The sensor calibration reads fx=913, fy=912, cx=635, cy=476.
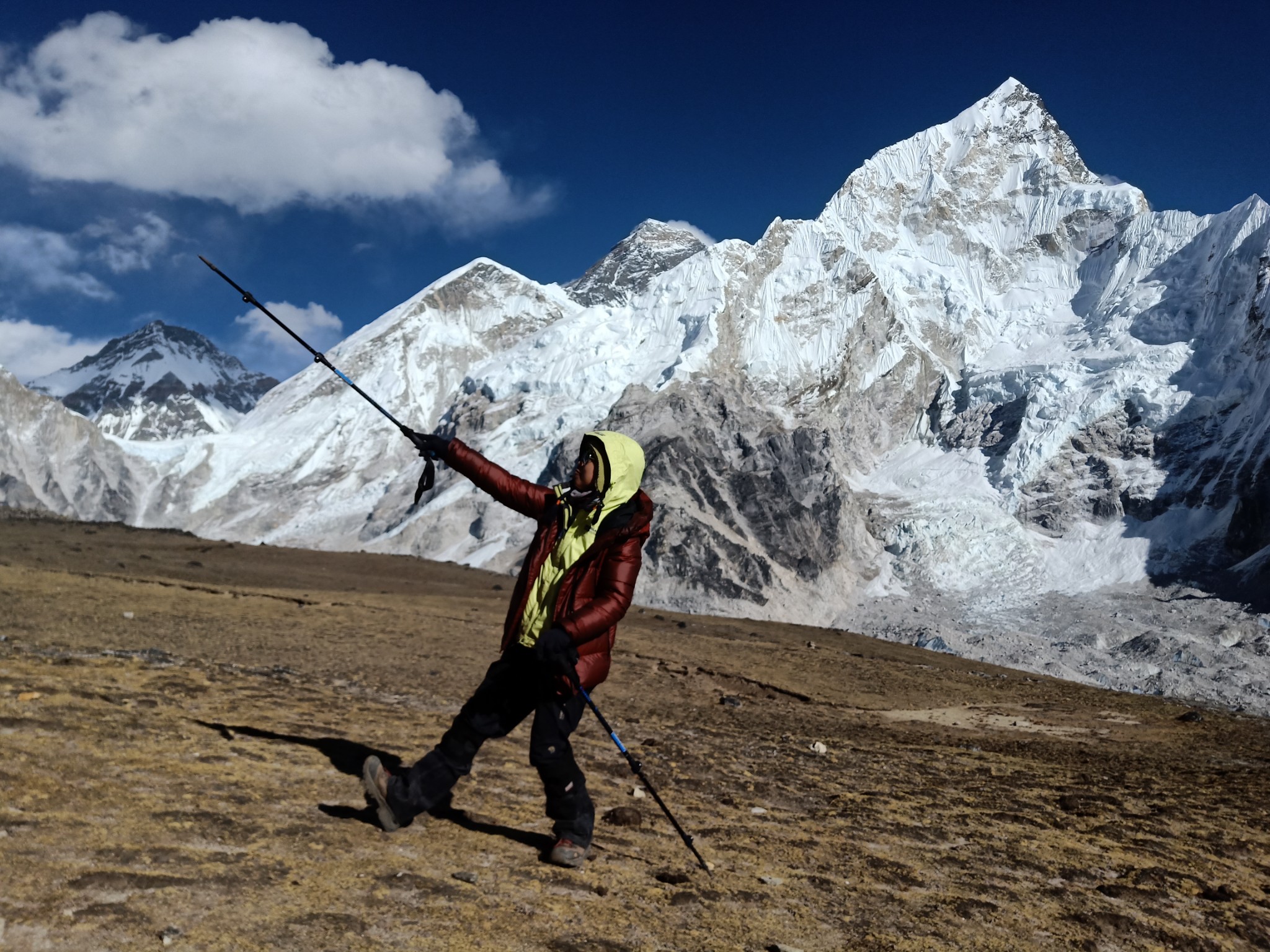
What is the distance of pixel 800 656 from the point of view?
2714 cm

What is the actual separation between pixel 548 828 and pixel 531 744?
1.08 m

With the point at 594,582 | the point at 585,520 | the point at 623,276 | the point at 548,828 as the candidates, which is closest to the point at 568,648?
the point at 594,582

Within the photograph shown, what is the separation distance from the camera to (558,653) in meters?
5.82

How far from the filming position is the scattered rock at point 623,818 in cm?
702

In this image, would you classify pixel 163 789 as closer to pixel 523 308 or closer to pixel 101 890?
pixel 101 890

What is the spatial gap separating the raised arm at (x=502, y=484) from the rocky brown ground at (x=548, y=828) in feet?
7.52

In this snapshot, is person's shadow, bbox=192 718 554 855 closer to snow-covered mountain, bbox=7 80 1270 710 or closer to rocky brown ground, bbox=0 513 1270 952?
rocky brown ground, bbox=0 513 1270 952

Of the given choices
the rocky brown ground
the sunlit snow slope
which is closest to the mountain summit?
the sunlit snow slope

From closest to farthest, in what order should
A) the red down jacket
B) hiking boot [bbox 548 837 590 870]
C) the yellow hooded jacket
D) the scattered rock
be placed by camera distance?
hiking boot [bbox 548 837 590 870] < the red down jacket < the yellow hooded jacket < the scattered rock

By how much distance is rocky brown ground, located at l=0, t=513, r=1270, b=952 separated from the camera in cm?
462

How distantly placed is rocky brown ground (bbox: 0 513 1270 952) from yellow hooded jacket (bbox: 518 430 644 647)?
1546mm

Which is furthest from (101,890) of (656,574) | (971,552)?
(971,552)

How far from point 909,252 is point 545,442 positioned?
53.1m

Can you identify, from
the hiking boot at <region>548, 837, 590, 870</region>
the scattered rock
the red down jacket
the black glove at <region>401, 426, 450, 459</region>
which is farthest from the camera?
the scattered rock
